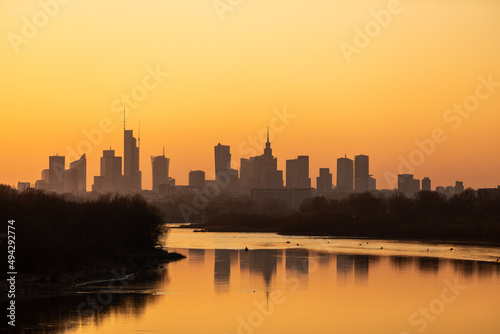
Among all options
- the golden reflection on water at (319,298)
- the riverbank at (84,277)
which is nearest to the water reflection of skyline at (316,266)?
the golden reflection on water at (319,298)

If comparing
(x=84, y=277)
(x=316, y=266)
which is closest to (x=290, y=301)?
(x=84, y=277)

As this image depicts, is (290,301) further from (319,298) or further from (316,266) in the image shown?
(316,266)

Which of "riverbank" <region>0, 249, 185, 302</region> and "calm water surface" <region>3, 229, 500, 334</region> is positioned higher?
"riverbank" <region>0, 249, 185, 302</region>

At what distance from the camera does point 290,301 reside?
48219mm

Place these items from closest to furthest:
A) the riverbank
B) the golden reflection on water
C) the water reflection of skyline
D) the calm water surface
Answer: the calm water surface, the golden reflection on water, the riverbank, the water reflection of skyline

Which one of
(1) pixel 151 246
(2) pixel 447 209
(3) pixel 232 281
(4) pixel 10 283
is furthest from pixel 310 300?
(2) pixel 447 209

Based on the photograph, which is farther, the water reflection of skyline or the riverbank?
the water reflection of skyline

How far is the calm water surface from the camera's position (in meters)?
39.4

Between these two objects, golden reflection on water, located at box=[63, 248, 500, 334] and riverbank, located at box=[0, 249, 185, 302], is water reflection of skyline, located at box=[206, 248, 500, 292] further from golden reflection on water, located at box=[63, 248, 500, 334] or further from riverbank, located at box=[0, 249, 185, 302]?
riverbank, located at box=[0, 249, 185, 302]

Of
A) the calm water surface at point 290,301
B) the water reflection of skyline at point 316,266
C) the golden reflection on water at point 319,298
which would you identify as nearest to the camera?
the calm water surface at point 290,301

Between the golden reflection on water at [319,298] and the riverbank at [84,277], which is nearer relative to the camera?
the golden reflection on water at [319,298]

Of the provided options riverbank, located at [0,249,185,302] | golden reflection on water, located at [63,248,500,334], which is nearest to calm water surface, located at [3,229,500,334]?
golden reflection on water, located at [63,248,500,334]

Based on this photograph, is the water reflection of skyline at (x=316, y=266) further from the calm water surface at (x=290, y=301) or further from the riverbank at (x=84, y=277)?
the riverbank at (x=84, y=277)

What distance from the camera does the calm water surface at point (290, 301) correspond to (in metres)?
39.4
